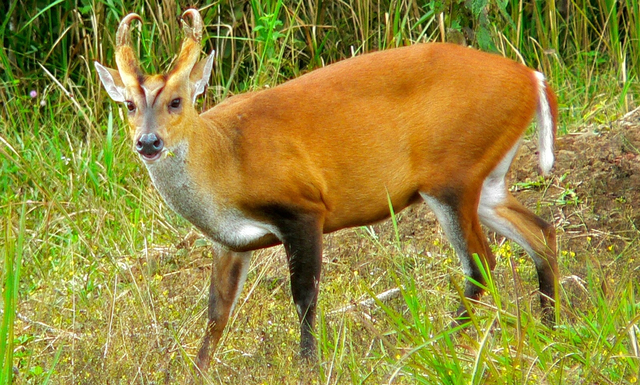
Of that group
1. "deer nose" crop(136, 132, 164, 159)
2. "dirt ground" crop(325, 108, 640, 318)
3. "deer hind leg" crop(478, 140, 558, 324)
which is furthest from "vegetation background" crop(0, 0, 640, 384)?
"deer nose" crop(136, 132, 164, 159)

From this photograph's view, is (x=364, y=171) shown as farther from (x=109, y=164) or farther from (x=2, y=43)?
(x=2, y=43)

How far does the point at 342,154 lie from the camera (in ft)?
16.1

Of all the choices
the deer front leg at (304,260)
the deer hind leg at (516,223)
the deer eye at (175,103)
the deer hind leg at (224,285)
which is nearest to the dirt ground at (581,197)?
the deer hind leg at (516,223)

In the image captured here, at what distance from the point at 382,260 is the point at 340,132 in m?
1.04

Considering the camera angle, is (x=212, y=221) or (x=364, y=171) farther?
(x=364, y=171)

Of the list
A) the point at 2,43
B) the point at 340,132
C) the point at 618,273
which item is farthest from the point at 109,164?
the point at 618,273

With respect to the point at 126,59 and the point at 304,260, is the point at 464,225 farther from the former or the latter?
the point at 126,59

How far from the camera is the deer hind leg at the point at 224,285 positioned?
4.83 meters

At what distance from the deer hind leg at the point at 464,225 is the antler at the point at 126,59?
1.51 metres

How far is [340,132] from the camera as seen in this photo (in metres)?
4.92

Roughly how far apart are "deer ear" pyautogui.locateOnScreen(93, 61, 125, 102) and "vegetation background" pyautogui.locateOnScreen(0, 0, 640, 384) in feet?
1.98

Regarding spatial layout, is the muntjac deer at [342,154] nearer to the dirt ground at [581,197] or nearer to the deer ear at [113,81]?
the deer ear at [113,81]

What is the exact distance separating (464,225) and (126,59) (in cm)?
176

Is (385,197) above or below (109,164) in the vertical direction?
above
